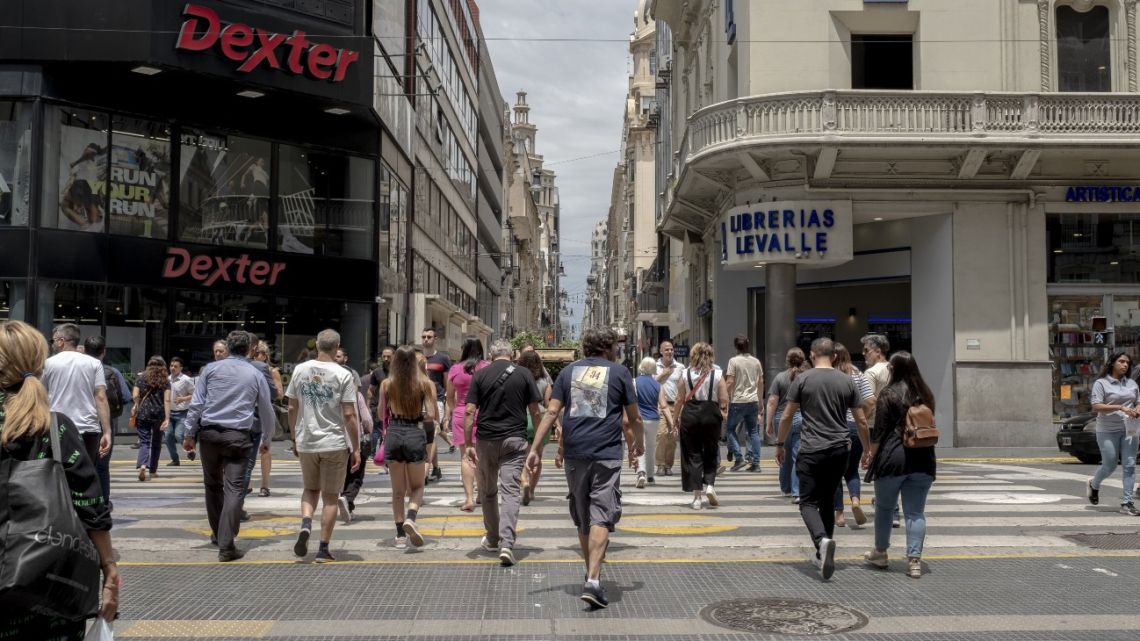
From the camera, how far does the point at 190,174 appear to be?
23000 millimetres

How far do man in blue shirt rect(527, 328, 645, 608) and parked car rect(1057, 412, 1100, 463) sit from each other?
38.2ft

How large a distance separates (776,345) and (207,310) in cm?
1349

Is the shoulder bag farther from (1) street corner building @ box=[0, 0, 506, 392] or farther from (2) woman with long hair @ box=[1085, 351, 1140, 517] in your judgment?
(1) street corner building @ box=[0, 0, 506, 392]

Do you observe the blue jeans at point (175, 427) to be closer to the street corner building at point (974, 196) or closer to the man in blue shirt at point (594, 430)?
the man in blue shirt at point (594, 430)

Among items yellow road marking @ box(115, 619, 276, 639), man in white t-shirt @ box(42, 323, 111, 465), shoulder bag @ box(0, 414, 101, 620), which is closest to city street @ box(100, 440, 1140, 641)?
yellow road marking @ box(115, 619, 276, 639)

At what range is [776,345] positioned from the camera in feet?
70.1

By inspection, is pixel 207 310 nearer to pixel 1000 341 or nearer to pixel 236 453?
pixel 236 453

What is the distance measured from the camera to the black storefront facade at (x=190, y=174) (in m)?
20.3

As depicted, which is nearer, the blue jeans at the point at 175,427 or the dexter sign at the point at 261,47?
the blue jeans at the point at 175,427

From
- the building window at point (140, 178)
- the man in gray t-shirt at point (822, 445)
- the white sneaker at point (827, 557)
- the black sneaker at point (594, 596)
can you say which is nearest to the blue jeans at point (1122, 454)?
the man in gray t-shirt at point (822, 445)

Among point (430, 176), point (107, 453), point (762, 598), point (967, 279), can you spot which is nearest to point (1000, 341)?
point (967, 279)

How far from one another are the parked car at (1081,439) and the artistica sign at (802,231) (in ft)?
20.2

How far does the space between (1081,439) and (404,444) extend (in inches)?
489

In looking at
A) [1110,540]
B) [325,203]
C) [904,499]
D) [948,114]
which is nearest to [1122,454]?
[1110,540]
